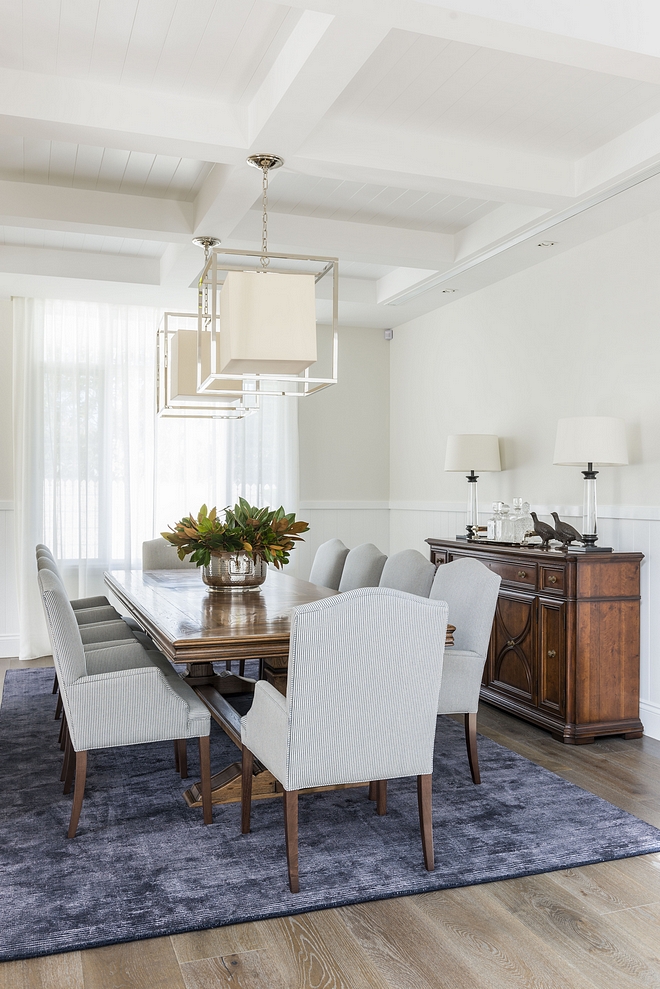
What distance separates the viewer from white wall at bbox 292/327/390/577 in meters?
6.80

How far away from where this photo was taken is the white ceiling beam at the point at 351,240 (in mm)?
4555

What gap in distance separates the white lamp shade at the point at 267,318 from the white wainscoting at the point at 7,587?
3.47 m

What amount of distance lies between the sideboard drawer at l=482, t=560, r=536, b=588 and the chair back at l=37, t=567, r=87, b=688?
7.63 feet

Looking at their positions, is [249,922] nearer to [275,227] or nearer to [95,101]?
Result: [95,101]

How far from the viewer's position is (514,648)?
4.30m

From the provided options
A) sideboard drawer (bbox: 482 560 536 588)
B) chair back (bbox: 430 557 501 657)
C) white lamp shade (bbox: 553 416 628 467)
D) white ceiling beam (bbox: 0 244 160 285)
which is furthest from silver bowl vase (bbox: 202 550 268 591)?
white ceiling beam (bbox: 0 244 160 285)

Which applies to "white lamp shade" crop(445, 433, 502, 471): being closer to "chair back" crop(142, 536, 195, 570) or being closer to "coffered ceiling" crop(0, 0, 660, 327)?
"coffered ceiling" crop(0, 0, 660, 327)

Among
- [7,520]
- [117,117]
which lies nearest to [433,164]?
[117,117]

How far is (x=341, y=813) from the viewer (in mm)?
2986

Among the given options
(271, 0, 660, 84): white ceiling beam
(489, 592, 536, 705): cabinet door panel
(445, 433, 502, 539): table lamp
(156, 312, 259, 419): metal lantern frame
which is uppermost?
(271, 0, 660, 84): white ceiling beam

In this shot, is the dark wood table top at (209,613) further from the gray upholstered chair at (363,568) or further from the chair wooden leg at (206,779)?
the chair wooden leg at (206,779)

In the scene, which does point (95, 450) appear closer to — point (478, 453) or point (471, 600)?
point (478, 453)

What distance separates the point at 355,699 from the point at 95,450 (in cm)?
423

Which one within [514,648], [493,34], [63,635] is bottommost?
[514,648]
